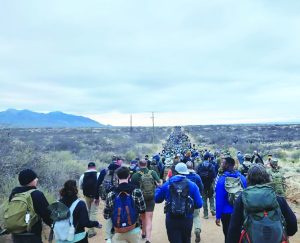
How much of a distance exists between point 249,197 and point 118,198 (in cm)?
208

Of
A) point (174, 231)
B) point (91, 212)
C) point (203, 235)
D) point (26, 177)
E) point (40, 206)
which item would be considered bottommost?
point (203, 235)

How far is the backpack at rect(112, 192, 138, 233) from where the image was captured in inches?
209

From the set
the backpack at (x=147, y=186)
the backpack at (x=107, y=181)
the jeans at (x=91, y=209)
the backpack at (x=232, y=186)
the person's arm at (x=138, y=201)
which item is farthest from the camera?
the jeans at (x=91, y=209)

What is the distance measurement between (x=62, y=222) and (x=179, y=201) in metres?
1.76

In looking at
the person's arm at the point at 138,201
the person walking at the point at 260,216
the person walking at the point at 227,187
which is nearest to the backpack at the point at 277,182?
the person walking at the point at 227,187

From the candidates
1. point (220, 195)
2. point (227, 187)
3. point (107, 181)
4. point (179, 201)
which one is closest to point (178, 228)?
point (179, 201)

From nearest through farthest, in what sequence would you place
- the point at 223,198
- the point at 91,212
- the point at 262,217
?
the point at 262,217 < the point at 223,198 < the point at 91,212

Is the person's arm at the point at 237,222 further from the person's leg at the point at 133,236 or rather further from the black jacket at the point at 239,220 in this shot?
the person's leg at the point at 133,236

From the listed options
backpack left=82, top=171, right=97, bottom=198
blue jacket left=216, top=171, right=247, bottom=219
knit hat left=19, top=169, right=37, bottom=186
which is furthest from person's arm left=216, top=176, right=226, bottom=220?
backpack left=82, top=171, right=97, bottom=198

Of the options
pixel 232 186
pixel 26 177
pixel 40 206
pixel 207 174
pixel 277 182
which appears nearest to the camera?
pixel 40 206

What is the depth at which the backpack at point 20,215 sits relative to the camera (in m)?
4.93

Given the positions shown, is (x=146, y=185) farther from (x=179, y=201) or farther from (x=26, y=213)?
(x=26, y=213)

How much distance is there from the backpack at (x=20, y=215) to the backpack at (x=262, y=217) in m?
2.83

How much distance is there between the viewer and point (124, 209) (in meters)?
5.30
